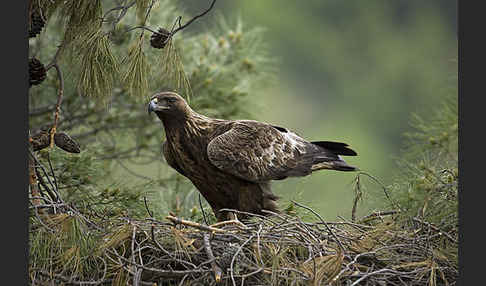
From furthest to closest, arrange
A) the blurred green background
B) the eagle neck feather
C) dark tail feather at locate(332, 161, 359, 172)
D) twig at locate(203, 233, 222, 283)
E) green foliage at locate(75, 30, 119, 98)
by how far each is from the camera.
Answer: the blurred green background
dark tail feather at locate(332, 161, 359, 172)
the eagle neck feather
green foliage at locate(75, 30, 119, 98)
twig at locate(203, 233, 222, 283)

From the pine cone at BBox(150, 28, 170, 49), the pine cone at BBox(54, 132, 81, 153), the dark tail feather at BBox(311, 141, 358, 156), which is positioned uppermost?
the pine cone at BBox(150, 28, 170, 49)

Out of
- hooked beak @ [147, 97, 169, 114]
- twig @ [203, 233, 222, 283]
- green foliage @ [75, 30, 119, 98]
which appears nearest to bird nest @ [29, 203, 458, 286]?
twig @ [203, 233, 222, 283]

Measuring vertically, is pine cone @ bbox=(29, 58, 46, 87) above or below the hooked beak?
above

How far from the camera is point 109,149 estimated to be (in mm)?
4062

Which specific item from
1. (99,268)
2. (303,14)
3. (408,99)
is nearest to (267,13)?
(303,14)

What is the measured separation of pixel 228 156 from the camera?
2.61m

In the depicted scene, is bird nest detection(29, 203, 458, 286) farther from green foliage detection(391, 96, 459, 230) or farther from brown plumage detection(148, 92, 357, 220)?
brown plumage detection(148, 92, 357, 220)

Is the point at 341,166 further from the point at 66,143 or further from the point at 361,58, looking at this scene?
the point at 361,58

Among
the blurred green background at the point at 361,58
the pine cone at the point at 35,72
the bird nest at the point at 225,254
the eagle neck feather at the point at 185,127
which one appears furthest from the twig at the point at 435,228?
the blurred green background at the point at 361,58

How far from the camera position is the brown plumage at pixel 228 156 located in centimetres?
262

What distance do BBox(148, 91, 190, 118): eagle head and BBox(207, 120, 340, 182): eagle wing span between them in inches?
6.7

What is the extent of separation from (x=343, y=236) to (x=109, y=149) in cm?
215

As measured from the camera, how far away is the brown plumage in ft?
8.61

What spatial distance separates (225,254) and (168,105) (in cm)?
83
